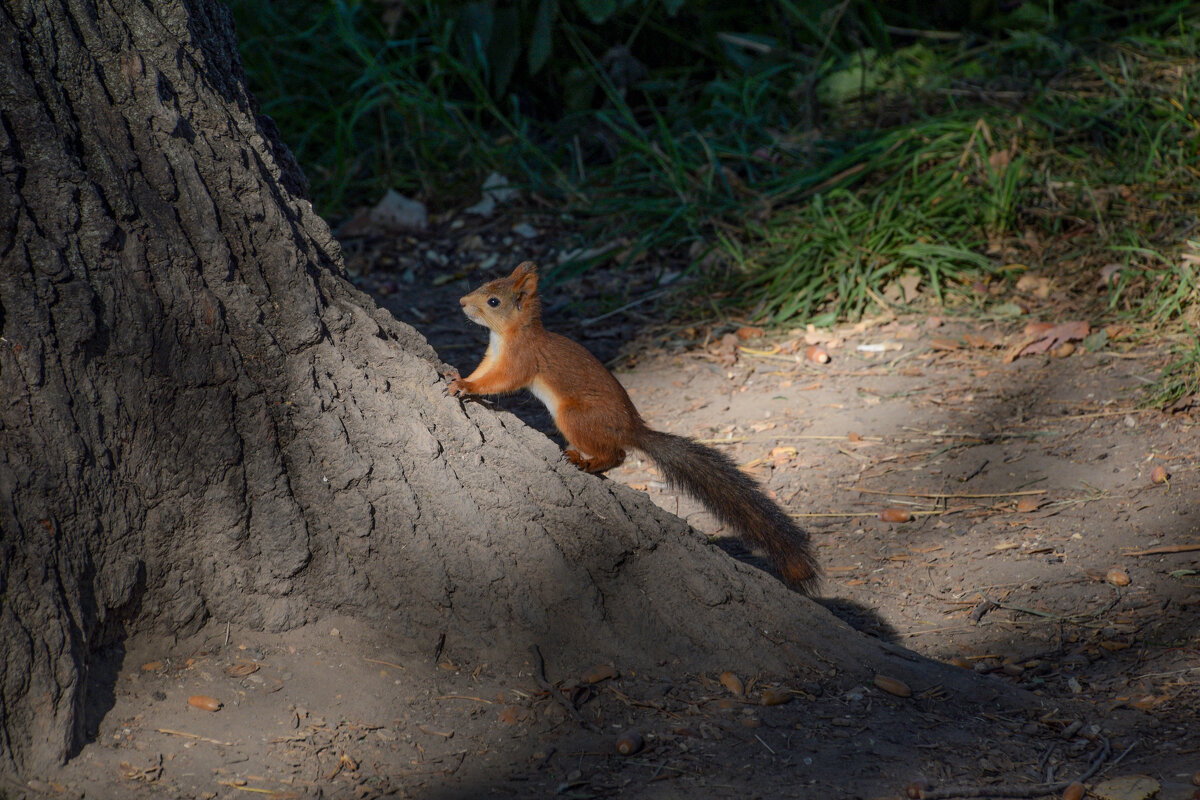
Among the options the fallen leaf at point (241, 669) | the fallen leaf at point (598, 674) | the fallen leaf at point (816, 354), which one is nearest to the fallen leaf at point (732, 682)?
the fallen leaf at point (598, 674)

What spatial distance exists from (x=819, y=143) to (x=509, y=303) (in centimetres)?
256

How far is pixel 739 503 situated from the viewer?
8.52 ft

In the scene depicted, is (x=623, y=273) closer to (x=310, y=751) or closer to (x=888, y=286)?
(x=888, y=286)

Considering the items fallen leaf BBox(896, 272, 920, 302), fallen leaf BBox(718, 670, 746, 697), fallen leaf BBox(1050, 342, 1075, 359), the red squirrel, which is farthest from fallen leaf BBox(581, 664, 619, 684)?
fallen leaf BBox(896, 272, 920, 302)

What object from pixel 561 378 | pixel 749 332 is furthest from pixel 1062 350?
pixel 561 378

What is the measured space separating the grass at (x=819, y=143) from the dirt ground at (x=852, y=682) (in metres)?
0.51

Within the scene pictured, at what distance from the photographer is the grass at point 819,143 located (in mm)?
4344

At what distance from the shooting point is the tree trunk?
1.64m

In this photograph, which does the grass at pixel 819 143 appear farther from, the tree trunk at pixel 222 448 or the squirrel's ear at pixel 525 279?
the tree trunk at pixel 222 448

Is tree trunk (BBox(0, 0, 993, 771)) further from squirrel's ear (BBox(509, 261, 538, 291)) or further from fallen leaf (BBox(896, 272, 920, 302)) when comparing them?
fallen leaf (BBox(896, 272, 920, 302))

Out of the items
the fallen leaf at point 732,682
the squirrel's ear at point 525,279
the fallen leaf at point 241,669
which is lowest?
the fallen leaf at point 732,682

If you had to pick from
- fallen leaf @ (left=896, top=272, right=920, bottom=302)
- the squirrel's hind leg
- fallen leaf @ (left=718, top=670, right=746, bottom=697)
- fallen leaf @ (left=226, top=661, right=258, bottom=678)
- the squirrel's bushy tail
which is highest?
fallen leaf @ (left=226, top=661, right=258, bottom=678)

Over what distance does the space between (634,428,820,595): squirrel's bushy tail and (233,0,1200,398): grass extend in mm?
1542

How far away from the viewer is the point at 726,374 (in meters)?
4.09
